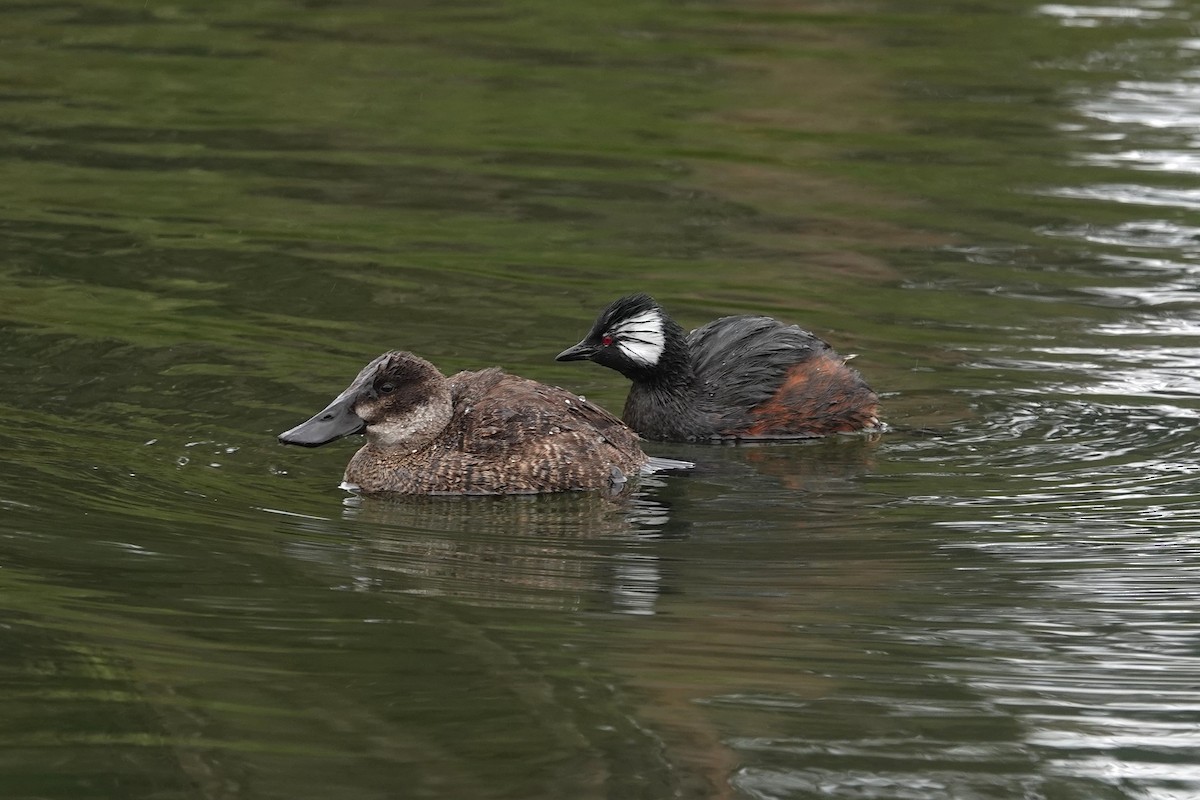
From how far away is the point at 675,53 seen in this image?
18609 millimetres

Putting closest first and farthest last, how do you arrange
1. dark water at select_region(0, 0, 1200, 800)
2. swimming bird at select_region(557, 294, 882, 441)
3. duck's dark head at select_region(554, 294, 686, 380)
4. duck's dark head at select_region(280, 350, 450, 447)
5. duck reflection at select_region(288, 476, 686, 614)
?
1. dark water at select_region(0, 0, 1200, 800)
2. duck reflection at select_region(288, 476, 686, 614)
3. duck's dark head at select_region(280, 350, 450, 447)
4. duck's dark head at select_region(554, 294, 686, 380)
5. swimming bird at select_region(557, 294, 882, 441)

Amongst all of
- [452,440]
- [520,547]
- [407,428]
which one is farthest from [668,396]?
[520,547]

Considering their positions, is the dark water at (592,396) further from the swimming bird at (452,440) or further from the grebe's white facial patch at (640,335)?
the grebe's white facial patch at (640,335)

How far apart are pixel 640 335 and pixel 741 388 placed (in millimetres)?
623

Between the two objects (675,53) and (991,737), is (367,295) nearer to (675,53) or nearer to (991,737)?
(991,737)

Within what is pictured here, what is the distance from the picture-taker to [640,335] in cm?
963

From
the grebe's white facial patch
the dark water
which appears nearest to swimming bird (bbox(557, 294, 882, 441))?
the grebe's white facial patch

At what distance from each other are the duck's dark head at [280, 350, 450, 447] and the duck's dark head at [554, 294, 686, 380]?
39.3 inches

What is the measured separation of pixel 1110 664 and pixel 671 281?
20.0 feet

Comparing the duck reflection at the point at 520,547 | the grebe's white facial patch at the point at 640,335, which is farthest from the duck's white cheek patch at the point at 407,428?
the grebe's white facial patch at the point at 640,335

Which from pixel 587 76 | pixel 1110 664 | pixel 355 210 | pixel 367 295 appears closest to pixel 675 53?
pixel 587 76

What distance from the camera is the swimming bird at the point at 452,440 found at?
8.59 m

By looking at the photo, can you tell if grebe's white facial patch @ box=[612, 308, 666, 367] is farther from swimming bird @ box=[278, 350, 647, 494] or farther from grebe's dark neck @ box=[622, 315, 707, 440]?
swimming bird @ box=[278, 350, 647, 494]

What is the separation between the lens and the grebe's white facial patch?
31.6 ft
